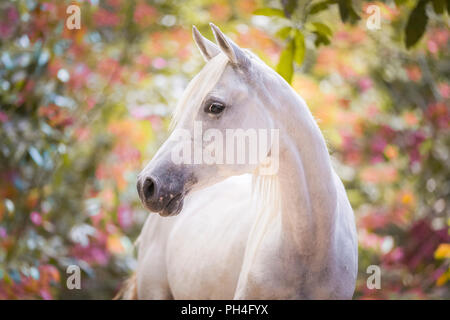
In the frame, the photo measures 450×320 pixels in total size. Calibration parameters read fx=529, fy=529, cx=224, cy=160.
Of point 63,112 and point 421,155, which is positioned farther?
point 421,155

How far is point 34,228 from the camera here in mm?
3959

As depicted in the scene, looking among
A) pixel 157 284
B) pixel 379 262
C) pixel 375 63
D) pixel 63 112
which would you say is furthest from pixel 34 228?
pixel 375 63

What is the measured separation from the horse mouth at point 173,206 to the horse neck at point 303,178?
1.11 ft

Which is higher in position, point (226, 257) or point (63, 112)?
point (63, 112)

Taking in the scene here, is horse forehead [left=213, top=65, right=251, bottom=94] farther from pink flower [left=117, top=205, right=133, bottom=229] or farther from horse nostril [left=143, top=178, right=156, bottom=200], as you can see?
pink flower [left=117, top=205, right=133, bottom=229]

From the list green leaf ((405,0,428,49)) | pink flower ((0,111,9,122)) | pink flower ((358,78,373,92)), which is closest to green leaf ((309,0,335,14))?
green leaf ((405,0,428,49))

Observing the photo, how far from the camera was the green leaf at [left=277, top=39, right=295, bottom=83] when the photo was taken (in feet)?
6.72

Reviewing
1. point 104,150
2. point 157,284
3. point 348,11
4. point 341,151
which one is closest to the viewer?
point 348,11

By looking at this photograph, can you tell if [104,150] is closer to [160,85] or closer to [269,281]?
[160,85]

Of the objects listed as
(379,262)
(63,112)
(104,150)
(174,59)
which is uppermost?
(174,59)

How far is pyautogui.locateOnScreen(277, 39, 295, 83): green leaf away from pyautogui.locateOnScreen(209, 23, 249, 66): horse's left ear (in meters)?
0.41

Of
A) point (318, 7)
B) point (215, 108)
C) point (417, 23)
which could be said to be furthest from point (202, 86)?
point (417, 23)
